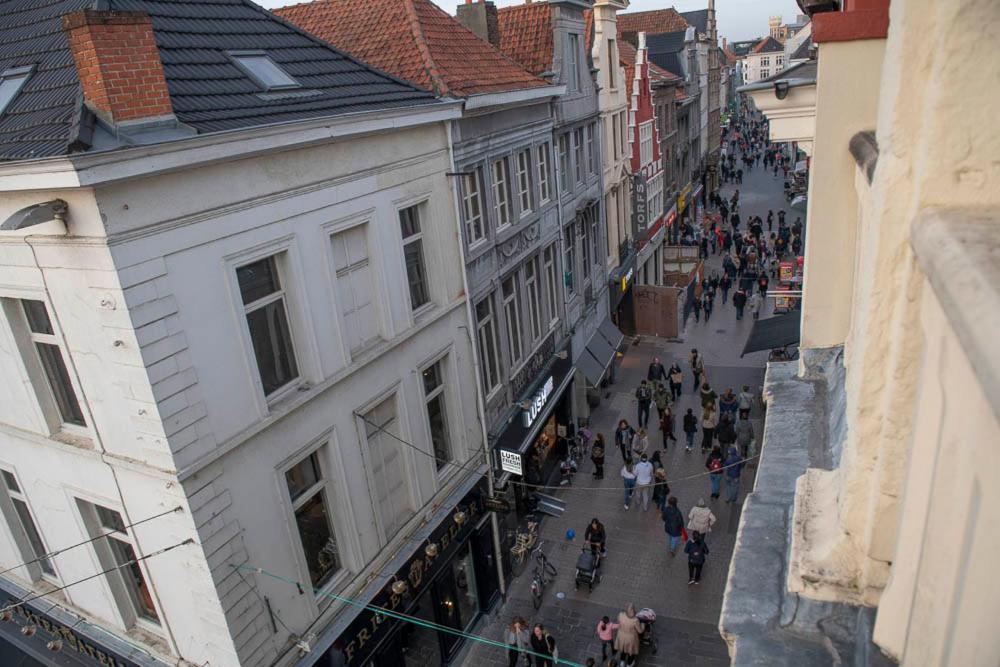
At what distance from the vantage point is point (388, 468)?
36.3 ft

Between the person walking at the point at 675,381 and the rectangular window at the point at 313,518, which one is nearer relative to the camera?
the rectangular window at the point at 313,518

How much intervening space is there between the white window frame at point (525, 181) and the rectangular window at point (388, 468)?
6903 mm

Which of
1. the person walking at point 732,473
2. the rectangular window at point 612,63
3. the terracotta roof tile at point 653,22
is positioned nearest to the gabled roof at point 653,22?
the terracotta roof tile at point 653,22

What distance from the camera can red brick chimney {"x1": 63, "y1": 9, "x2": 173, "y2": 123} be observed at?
663 cm

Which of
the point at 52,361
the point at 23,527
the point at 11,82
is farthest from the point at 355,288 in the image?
the point at 23,527

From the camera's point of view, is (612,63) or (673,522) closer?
(673,522)

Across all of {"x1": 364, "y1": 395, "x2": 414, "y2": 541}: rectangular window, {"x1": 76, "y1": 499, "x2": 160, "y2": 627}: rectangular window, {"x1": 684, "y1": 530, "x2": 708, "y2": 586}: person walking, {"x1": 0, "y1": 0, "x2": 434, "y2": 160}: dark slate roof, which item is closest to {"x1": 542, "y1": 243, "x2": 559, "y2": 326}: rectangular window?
{"x1": 684, "y1": 530, "x2": 708, "y2": 586}: person walking

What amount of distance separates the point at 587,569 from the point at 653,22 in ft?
164

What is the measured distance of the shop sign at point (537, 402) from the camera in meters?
15.6

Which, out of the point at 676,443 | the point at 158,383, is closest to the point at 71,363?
the point at 158,383

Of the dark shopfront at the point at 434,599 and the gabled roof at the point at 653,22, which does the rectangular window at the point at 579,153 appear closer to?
the dark shopfront at the point at 434,599

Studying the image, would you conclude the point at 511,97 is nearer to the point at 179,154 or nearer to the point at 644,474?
the point at 179,154

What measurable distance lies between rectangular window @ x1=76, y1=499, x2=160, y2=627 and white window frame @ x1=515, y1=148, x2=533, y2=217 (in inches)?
410

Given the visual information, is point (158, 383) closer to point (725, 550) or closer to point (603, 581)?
point (603, 581)
